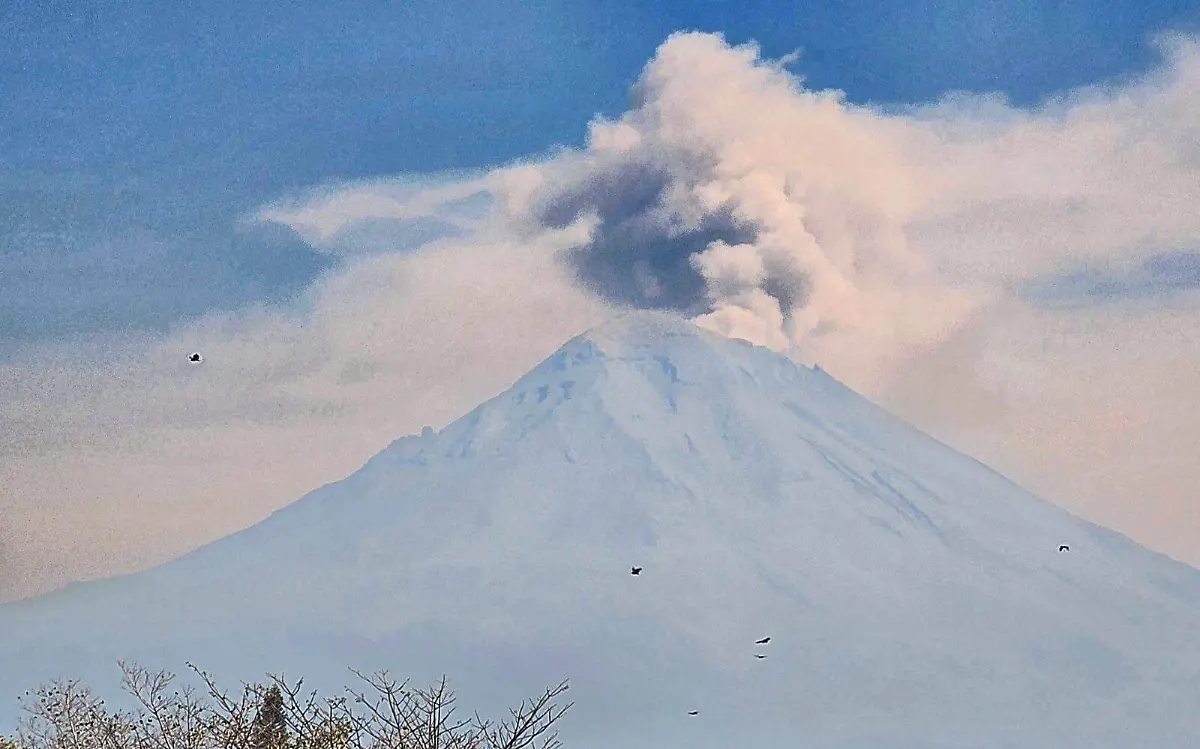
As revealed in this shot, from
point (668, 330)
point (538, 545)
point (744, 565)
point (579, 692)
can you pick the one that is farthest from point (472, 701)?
point (668, 330)

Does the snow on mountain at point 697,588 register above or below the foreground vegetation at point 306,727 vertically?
above

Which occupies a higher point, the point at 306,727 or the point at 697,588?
the point at 697,588

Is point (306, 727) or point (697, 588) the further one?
point (697, 588)

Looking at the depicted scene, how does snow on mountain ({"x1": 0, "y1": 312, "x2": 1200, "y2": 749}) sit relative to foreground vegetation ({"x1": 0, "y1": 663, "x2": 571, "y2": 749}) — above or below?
above

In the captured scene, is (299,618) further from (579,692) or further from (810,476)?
(810,476)

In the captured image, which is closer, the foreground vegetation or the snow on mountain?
the foreground vegetation

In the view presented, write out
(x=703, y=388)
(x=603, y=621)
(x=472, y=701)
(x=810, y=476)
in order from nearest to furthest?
(x=472, y=701), (x=603, y=621), (x=810, y=476), (x=703, y=388)

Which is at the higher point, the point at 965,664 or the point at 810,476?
the point at 810,476

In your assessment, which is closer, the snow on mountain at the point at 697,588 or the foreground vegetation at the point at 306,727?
the foreground vegetation at the point at 306,727
